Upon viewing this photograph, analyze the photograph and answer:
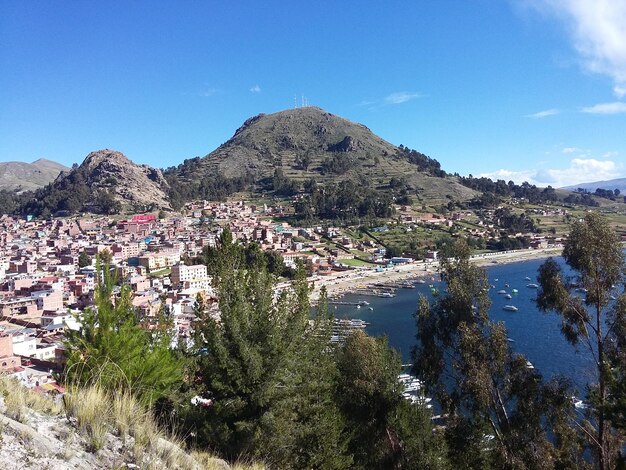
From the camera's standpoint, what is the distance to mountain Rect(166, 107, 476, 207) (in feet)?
280

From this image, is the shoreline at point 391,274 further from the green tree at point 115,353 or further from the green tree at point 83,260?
the green tree at point 115,353

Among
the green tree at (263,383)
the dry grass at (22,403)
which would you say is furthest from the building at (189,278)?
Answer: the dry grass at (22,403)

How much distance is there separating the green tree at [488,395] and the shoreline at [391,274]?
30.5m

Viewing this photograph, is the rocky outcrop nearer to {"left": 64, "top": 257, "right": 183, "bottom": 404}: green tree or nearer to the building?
the building

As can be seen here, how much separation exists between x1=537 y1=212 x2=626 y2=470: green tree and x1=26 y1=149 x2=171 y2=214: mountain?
72831 mm

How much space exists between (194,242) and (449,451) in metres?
47.1

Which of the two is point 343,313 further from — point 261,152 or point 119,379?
point 261,152

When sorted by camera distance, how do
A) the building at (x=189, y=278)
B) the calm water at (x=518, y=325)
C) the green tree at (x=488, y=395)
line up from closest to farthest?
1. the green tree at (x=488, y=395)
2. the calm water at (x=518, y=325)
3. the building at (x=189, y=278)

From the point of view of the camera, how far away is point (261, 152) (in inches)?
4178

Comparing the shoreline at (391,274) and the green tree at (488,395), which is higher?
the green tree at (488,395)

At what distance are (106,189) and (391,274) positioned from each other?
177 ft

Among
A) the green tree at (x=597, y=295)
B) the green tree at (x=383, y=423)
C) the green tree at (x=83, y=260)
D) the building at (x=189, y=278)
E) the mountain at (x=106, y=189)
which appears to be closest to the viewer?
the green tree at (x=597, y=295)

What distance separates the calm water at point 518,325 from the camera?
760 inches

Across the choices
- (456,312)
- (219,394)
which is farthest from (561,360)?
(219,394)
